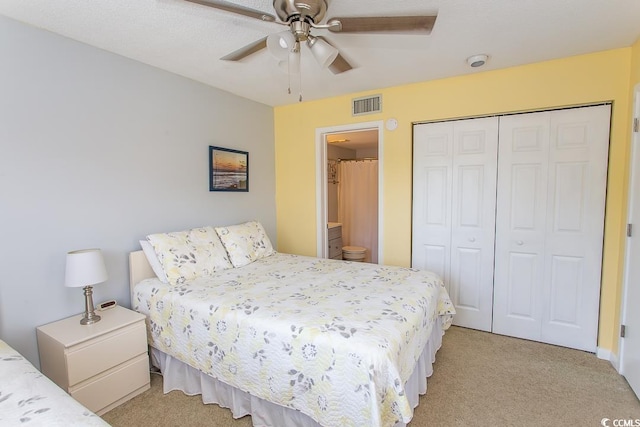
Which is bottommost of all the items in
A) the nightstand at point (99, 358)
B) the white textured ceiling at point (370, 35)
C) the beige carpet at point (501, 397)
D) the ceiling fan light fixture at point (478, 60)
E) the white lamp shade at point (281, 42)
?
the beige carpet at point (501, 397)

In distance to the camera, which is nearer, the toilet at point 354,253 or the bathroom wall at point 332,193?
the toilet at point 354,253

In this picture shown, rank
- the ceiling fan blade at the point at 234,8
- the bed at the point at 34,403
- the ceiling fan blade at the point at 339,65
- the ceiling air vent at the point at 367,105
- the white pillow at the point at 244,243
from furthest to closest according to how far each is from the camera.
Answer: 1. the ceiling air vent at the point at 367,105
2. the white pillow at the point at 244,243
3. the ceiling fan blade at the point at 339,65
4. the ceiling fan blade at the point at 234,8
5. the bed at the point at 34,403

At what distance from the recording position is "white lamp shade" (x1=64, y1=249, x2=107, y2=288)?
6.13 feet

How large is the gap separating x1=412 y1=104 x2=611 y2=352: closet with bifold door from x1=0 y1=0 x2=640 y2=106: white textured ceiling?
56 cm

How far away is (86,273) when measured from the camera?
1892mm

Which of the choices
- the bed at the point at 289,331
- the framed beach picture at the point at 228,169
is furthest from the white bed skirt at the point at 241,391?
the framed beach picture at the point at 228,169

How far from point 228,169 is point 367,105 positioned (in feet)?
5.19

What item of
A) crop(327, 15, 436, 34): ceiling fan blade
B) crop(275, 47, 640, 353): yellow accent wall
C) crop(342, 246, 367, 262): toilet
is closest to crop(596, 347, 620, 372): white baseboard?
crop(275, 47, 640, 353): yellow accent wall

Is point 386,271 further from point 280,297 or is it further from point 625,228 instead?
point 625,228

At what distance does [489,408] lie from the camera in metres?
1.88

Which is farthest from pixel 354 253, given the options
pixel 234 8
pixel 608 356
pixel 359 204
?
pixel 234 8

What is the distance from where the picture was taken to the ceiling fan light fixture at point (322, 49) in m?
1.63

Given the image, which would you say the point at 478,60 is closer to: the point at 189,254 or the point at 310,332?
the point at 310,332

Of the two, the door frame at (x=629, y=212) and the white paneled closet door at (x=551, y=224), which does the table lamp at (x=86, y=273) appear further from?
the door frame at (x=629, y=212)
